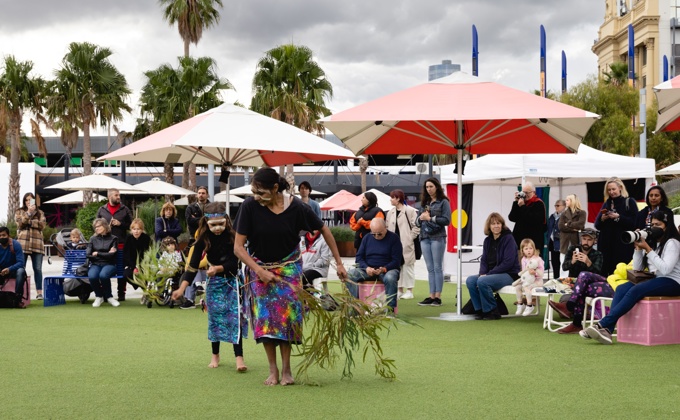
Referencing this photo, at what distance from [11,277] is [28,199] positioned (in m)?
2.04

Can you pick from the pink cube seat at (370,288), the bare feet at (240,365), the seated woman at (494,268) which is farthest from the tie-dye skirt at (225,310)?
the seated woman at (494,268)

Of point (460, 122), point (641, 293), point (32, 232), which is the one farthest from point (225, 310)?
point (32, 232)

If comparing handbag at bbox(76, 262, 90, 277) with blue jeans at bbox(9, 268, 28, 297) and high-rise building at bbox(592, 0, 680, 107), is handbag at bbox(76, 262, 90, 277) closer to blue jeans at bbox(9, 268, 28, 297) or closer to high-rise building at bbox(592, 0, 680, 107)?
blue jeans at bbox(9, 268, 28, 297)

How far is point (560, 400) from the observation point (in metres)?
6.41

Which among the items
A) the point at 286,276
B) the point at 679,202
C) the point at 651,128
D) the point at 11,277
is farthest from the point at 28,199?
the point at 651,128

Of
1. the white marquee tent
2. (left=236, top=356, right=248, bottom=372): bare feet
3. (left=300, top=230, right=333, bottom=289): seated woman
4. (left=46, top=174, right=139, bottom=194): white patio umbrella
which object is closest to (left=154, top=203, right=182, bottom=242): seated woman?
(left=300, top=230, right=333, bottom=289): seated woman

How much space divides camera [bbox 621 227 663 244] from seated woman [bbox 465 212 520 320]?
9.73 ft

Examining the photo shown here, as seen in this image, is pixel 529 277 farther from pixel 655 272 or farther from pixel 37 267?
pixel 37 267

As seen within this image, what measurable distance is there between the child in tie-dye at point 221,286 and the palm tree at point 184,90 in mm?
28954

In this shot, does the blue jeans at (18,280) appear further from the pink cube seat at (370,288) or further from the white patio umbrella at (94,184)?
the white patio umbrella at (94,184)

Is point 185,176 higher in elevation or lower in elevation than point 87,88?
lower

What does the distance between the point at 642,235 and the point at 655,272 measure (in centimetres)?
67

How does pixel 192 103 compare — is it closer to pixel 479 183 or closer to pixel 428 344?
pixel 479 183

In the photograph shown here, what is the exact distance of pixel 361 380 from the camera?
7379mm
